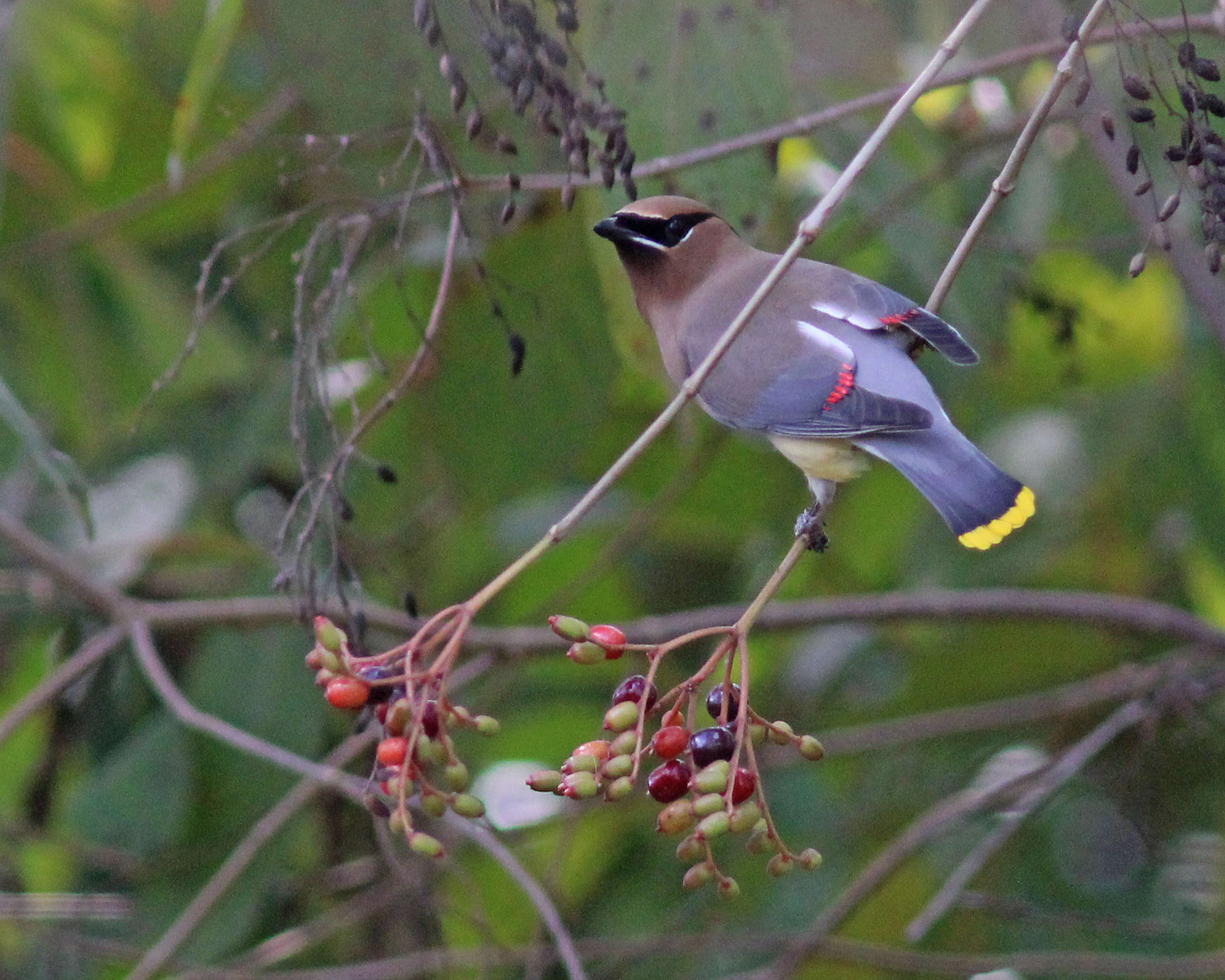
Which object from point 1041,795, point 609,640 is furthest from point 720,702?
point 1041,795

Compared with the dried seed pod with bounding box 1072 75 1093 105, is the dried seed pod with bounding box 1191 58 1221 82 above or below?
above

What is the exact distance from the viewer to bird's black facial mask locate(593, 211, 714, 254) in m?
2.27

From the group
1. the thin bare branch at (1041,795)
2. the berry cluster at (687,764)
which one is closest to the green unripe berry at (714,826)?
the berry cluster at (687,764)

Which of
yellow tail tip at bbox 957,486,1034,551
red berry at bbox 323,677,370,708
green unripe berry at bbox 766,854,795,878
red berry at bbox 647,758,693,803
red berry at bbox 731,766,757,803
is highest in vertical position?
yellow tail tip at bbox 957,486,1034,551

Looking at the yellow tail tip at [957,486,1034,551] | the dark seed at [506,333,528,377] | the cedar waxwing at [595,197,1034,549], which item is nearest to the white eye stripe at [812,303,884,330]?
the cedar waxwing at [595,197,1034,549]

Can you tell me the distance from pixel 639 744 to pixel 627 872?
7.94 ft

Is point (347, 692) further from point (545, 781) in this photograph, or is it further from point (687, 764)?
point (687, 764)

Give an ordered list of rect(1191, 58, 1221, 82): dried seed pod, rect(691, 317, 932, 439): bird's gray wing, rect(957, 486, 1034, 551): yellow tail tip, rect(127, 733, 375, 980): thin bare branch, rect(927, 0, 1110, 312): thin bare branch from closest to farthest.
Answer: rect(927, 0, 1110, 312): thin bare branch → rect(1191, 58, 1221, 82): dried seed pod → rect(957, 486, 1034, 551): yellow tail tip → rect(691, 317, 932, 439): bird's gray wing → rect(127, 733, 375, 980): thin bare branch

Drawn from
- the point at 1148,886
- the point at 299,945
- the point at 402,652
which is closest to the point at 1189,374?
the point at 1148,886

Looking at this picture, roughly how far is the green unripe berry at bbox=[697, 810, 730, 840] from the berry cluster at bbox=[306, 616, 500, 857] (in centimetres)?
21

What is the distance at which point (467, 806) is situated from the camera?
4.68 feet

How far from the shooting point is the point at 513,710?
156 inches

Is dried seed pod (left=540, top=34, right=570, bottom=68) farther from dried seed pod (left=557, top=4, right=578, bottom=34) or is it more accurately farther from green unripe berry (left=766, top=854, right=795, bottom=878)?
green unripe berry (left=766, top=854, right=795, bottom=878)

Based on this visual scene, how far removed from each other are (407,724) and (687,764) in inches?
11.3
